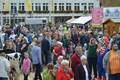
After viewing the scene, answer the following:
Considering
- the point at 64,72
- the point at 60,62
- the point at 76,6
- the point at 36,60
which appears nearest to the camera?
the point at 64,72

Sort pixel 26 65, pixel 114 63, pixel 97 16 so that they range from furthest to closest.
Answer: pixel 97 16 < pixel 26 65 < pixel 114 63

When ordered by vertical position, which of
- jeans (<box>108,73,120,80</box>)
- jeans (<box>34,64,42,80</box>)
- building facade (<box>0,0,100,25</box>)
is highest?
jeans (<box>108,73,120,80</box>)

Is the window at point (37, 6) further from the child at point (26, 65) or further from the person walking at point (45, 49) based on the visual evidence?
the child at point (26, 65)

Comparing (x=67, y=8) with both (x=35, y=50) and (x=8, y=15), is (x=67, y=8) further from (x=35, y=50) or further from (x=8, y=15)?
(x=35, y=50)

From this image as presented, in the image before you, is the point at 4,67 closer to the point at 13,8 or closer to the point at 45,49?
the point at 45,49

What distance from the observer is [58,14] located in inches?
4107

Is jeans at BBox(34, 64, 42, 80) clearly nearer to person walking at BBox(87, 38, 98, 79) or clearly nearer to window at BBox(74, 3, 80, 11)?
person walking at BBox(87, 38, 98, 79)

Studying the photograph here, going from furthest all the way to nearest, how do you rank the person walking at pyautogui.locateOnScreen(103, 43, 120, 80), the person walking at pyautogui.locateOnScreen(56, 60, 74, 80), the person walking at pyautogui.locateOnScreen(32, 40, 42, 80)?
the person walking at pyautogui.locateOnScreen(32, 40, 42, 80) → the person walking at pyautogui.locateOnScreen(103, 43, 120, 80) → the person walking at pyautogui.locateOnScreen(56, 60, 74, 80)

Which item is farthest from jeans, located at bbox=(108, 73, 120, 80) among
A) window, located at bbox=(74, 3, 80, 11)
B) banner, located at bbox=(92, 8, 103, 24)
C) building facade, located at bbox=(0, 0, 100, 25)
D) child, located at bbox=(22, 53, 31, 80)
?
window, located at bbox=(74, 3, 80, 11)

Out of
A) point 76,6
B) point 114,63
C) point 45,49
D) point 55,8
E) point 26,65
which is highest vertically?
point 114,63

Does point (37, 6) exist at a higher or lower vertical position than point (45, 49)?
lower

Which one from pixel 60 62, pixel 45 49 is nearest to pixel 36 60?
pixel 45 49

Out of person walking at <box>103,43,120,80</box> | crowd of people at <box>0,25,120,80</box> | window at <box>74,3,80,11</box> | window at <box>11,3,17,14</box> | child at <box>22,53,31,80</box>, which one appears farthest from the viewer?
window at <box>74,3,80,11</box>

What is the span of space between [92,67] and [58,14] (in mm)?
83790
